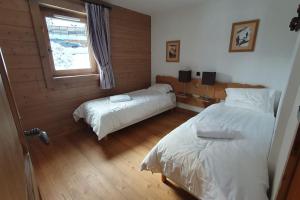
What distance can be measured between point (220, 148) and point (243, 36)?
221 cm

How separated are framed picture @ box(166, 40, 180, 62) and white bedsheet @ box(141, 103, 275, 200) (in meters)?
2.18

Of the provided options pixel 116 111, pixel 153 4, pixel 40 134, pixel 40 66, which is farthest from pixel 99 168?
pixel 153 4

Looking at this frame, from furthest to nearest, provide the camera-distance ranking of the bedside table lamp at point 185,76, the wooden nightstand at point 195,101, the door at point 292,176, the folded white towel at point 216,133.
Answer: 1. the bedside table lamp at point 185,76
2. the wooden nightstand at point 195,101
3. the folded white towel at point 216,133
4. the door at point 292,176

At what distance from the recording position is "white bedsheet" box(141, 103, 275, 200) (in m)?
1.00

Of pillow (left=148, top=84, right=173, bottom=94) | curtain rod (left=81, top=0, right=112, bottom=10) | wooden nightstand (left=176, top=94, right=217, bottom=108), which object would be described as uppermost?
curtain rod (left=81, top=0, right=112, bottom=10)

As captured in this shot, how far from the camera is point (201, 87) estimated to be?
3.16 meters

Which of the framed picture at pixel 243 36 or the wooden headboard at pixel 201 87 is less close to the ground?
the framed picture at pixel 243 36

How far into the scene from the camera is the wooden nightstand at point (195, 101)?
3.10m

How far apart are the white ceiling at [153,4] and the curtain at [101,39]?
1.24ft

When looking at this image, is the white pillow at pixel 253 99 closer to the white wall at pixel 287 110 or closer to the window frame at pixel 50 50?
the white wall at pixel 287 110

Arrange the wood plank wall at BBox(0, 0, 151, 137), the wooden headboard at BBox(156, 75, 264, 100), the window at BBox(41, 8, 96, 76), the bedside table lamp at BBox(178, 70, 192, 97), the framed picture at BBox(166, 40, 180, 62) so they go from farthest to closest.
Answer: the framed picture at BBox(166, 40, 180, 62)
the bedside table lamp at BBox(178, 70, 192, 97)
the wooden headboard at BBox(156, 75, 264, 100)
the window at BBox(41, 8, 96, 76)
the wood plank wall at BBox(0, 0, 151, 137)

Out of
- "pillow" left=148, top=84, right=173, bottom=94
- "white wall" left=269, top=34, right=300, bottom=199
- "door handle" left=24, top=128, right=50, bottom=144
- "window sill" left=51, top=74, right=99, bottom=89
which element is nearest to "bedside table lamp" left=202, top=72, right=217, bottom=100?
"pillow" left=148, top=84, right=173, bottom=94

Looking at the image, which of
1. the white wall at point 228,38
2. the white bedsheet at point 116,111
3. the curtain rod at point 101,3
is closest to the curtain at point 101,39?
the curtain rod at point 101,3

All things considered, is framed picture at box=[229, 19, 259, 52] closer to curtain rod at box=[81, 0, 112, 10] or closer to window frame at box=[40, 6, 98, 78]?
curtain rod at box=[81, 0, 112, 10]
